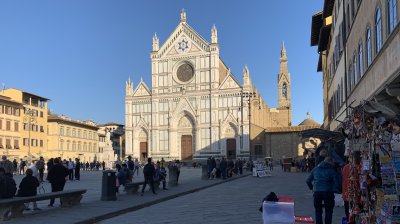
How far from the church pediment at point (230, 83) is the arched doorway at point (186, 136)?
808 centimetres

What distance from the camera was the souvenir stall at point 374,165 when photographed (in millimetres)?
7383

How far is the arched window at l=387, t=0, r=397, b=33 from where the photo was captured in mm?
12492

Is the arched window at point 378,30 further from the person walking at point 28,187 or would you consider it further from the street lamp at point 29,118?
the street lamp at point 29,118

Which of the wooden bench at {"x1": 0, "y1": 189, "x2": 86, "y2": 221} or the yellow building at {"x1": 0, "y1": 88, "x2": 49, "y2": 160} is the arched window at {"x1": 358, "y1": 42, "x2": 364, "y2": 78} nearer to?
the wooden bench at {"x1": 0, "y1": 189, "x2": 86, "y2": 221}

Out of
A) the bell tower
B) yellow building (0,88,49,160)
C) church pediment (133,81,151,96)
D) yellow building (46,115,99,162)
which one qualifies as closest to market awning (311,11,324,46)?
church pediment (133,81,151,96)

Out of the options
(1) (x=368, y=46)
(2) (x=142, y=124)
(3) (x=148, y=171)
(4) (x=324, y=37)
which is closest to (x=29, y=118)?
(2) (x=142, y=124)

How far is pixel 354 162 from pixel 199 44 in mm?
70252

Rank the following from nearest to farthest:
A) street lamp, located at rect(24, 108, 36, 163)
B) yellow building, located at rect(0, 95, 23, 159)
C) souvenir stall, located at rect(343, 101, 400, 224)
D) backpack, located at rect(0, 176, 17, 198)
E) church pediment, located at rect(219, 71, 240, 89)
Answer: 1. souvenir stall, located at rect(343, 101, 400, 224)
2. backpack, located at rect(0, 176, 17, 198)
3. yellow building, located at rect(0, 95, 23, 159)
4. street lamp, located at rect(24, 108, 36, 163)
5. church pediment, located at rect(219, 71, 240, 89)

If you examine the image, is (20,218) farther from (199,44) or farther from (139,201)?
(199,44)

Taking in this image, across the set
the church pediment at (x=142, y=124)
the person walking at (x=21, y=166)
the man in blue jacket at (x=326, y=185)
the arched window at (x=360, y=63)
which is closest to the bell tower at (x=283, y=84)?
the church pediment at (x=142, y=124)

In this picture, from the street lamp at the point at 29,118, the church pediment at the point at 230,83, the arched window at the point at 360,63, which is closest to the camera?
the arched window at the point at 360,63

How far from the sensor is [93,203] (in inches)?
652

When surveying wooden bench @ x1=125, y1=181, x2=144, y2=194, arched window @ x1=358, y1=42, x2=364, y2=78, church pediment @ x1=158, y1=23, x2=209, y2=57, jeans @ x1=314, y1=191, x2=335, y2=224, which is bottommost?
wooden bench @ x1=125, y1=181, x2=144, y2=194

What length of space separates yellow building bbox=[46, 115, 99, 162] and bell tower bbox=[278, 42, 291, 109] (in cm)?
4049
